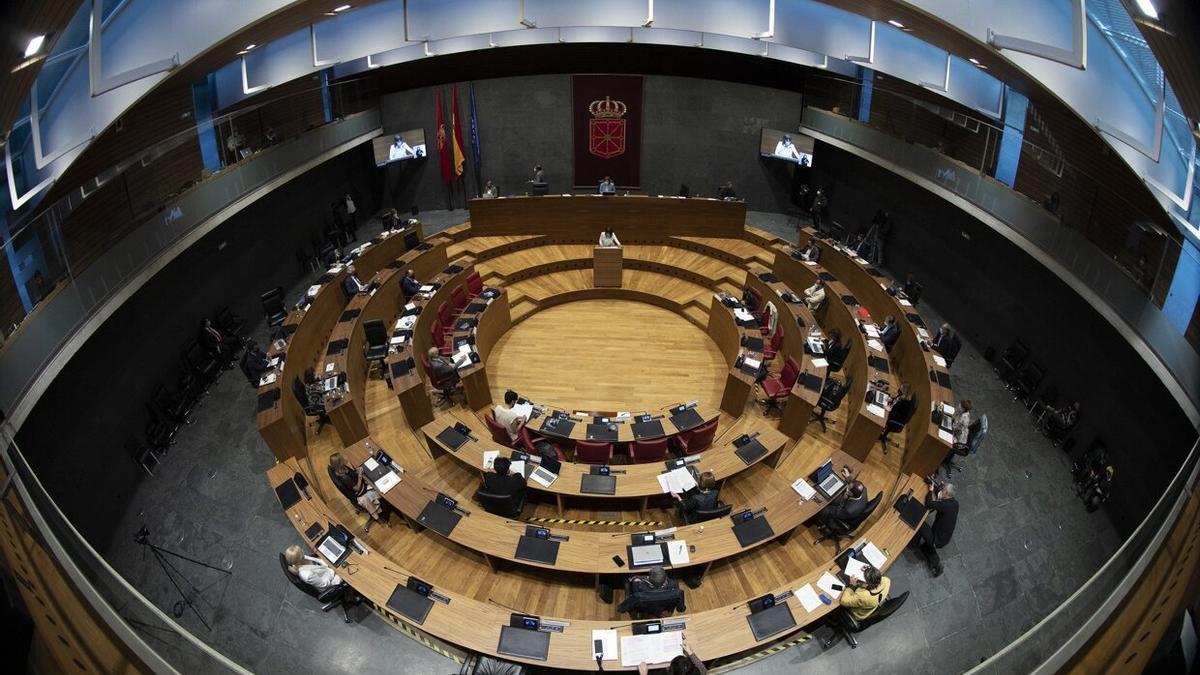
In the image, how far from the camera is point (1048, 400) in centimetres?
962

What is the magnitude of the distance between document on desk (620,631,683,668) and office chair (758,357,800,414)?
15.6 ft

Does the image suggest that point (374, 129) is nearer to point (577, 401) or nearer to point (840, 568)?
point (577, 401)

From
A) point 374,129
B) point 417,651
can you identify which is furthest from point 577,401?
point 374,129

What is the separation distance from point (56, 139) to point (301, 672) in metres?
6.09

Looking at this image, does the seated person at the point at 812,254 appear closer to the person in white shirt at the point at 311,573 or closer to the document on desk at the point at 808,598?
the document on desk at the point at 808,598

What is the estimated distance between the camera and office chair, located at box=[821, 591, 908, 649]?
6.21 meters

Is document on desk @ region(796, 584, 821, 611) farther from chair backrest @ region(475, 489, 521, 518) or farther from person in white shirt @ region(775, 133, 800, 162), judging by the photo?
person in white shirt @ region(775, 133, 800, 162)

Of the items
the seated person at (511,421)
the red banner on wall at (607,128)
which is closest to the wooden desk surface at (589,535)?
the seated person at (511,421)

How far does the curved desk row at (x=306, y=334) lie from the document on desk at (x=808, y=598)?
7.10 meters

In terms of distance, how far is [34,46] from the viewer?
412cm

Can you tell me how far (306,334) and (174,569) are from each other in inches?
160

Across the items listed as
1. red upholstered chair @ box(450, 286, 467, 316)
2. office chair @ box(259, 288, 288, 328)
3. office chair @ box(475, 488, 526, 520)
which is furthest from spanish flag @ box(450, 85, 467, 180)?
office chair @ box(475, 488, 526, 520)

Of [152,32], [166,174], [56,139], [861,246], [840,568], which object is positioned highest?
[152,32]

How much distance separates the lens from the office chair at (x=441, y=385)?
9.66 meters
